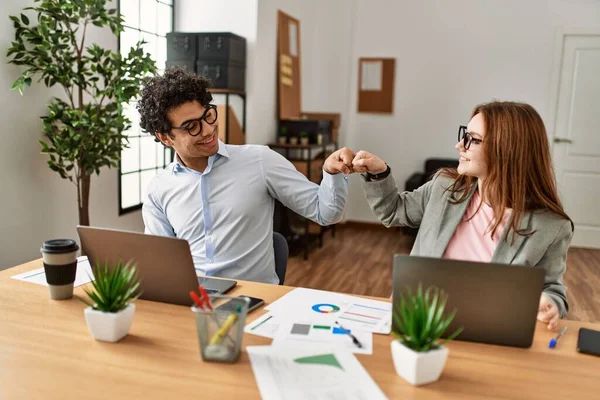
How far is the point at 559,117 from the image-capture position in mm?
5848

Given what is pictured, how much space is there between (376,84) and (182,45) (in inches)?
106

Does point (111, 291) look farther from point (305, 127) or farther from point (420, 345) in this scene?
point (305, 127)

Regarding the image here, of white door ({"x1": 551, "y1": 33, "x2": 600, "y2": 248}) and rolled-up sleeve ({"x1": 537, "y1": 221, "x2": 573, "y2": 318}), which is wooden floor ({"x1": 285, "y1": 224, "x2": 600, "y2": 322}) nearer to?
white door ({"x1": 551, "y1": 33, "x2": 600, "y2": 248})

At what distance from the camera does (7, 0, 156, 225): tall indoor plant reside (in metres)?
2.88

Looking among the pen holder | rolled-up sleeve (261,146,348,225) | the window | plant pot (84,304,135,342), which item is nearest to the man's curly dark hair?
rolled-up sleeve (261,146,348,225)

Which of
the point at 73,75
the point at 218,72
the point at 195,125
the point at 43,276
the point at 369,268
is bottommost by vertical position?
the point at 369,268

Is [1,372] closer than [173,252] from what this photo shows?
Yes

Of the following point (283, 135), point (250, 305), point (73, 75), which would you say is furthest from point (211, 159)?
point (283, 135)

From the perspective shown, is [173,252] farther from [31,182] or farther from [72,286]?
[31,182]

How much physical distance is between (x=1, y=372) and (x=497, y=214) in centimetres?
133

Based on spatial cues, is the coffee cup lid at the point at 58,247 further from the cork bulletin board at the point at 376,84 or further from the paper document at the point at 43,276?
the cork bulletin board at the point at 376,84

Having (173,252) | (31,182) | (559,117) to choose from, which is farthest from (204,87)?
(559,117)

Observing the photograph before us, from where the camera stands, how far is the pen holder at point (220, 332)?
114 cm

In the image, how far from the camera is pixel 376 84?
6355 mm
